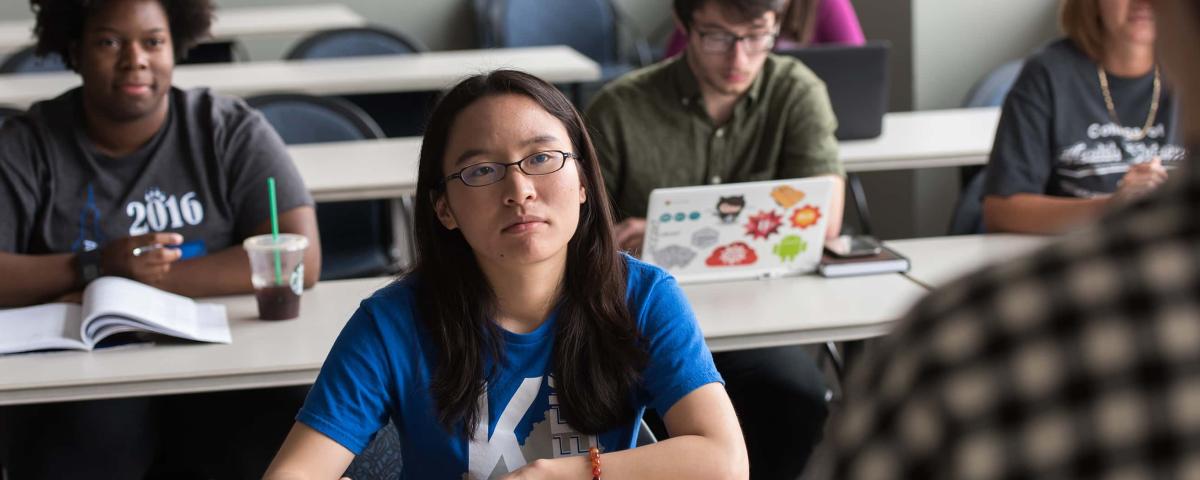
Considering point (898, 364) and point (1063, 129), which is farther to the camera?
point (1063, 129)

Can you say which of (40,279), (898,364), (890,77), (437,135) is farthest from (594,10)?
(898,364)

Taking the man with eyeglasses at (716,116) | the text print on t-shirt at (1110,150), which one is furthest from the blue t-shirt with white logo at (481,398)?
the text print on t-shirt at (1110,150)

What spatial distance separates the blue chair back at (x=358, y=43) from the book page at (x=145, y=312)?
2799 mm

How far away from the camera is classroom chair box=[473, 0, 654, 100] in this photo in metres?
6.25

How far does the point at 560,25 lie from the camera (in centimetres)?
634

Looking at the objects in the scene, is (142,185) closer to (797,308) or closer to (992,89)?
(797,308)

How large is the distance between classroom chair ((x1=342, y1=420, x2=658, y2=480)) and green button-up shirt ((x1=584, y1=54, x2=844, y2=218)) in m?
1.09

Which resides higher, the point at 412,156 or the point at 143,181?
the point at 143,181

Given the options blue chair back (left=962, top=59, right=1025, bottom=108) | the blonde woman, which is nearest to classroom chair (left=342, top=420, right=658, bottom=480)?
the blonde woman

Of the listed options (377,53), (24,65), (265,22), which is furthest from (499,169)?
(265,22)

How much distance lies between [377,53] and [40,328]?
3.03 m

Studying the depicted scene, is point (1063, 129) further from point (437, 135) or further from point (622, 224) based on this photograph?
point (437, 135)

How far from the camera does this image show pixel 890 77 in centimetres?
514

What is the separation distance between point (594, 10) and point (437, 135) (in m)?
4.87
